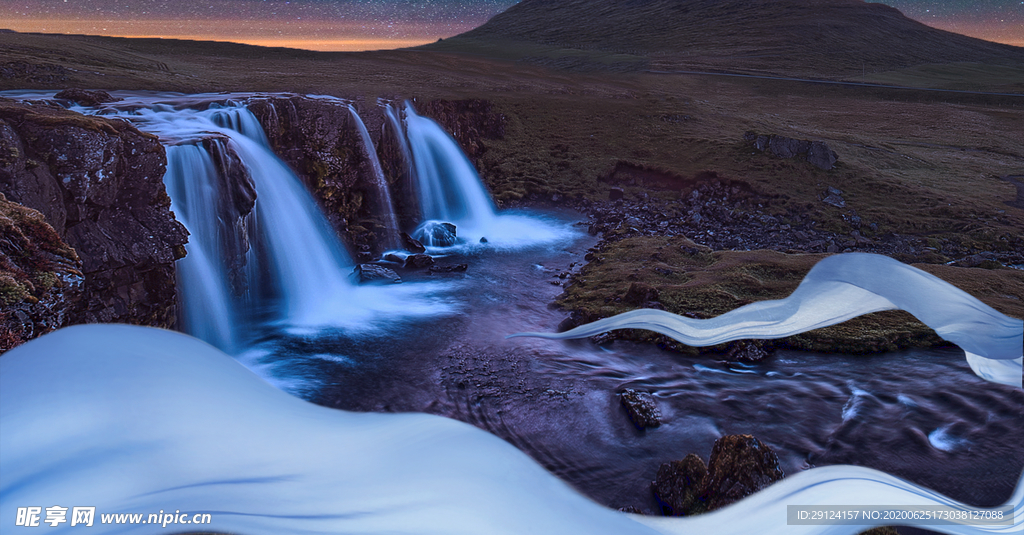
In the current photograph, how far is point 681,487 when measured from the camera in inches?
263

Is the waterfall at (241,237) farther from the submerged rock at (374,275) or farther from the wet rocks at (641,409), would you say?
the wet rocks at (641,409)

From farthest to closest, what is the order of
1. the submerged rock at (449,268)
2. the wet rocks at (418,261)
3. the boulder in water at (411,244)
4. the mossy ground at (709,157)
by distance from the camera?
the boulder in water at (411,244), the wet rocks at (418,261), the submerged rock at (449,268), the mossy ground at (709,157)

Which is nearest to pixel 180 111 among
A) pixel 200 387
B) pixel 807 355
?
pixel 200 387

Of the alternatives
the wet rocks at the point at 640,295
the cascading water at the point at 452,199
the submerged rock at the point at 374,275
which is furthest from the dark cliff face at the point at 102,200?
the cascading water at the point at 452,199

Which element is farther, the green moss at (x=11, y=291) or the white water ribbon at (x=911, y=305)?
the green moss at (x=11, y=291)

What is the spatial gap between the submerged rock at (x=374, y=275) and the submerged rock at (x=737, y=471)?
1208 cm

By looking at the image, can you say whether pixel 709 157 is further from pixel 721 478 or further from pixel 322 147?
pixel 721 478

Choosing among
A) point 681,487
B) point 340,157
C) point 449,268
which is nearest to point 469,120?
point 340,157

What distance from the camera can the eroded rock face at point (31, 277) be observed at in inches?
230

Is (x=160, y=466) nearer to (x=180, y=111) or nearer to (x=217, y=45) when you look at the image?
(x=180, y=111)

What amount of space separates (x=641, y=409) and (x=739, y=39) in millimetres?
139403

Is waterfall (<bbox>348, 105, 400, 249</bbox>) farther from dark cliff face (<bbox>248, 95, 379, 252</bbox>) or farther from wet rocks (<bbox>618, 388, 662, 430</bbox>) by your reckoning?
wet rocks (<bbox>618, 388, 662, 430</bbox>)

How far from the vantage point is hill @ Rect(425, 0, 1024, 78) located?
356ft

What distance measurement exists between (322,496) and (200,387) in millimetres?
1590
